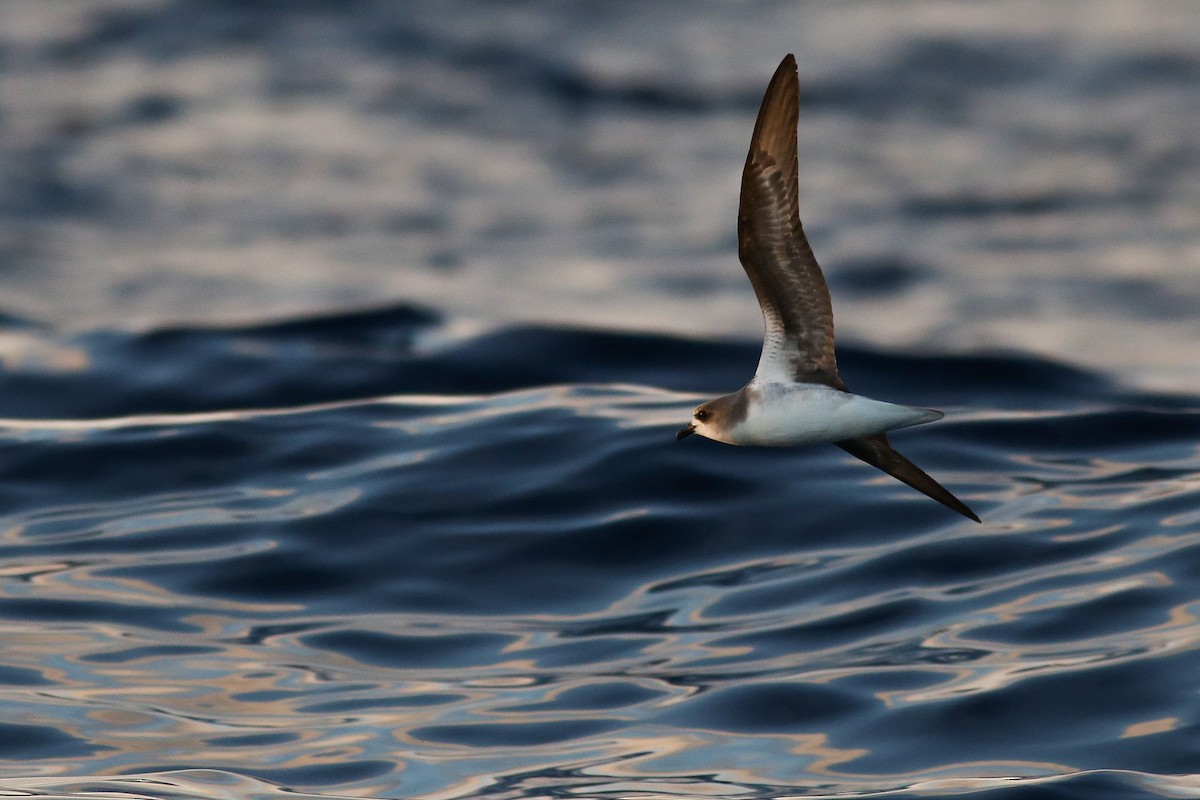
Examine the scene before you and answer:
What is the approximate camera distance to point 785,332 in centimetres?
839

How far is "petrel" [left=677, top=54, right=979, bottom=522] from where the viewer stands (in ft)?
26.2

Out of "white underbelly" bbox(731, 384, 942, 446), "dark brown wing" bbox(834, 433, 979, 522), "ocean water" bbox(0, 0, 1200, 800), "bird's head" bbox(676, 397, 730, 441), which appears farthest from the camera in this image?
"ocean water" bbox(0, 0, 1200, 800)

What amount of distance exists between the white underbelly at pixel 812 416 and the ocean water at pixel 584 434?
355cm

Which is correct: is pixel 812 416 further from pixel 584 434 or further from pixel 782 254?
pixel 584 434

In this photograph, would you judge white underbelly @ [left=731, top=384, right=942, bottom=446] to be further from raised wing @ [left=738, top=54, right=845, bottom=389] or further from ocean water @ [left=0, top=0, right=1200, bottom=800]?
ocean water @ [left=0, top=0, right=1200, bottom=800]

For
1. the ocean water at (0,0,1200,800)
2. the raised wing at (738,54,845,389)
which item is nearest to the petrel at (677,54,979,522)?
the raised wing at (738,54,845,389)

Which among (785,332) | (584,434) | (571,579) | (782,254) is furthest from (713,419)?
(584,434)

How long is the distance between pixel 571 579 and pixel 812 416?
22.9ft

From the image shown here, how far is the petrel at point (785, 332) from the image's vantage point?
7.97 m

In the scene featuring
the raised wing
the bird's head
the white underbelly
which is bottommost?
the white underbelly

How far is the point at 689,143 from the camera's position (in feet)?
108

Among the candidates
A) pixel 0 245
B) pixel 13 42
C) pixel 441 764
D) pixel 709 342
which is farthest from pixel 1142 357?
pixel 13 42

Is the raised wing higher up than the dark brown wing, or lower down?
higher up

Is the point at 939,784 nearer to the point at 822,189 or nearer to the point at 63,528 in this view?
the point at 63,528
